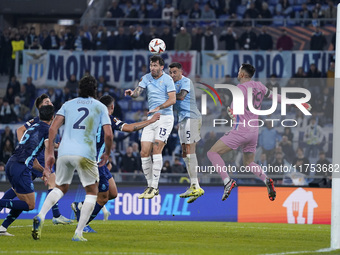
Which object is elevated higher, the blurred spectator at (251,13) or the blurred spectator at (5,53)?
the blurred spectator at (251,13)

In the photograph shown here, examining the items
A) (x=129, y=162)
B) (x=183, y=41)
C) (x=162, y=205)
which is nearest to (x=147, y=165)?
(x=162, y=205)

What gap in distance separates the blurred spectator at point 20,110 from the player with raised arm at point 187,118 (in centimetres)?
1036

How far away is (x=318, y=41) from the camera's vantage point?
26.2 metres

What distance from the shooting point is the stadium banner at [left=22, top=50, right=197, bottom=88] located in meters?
26.3

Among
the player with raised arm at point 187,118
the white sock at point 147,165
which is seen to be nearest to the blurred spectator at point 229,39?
the player with raised arm at point 187,118

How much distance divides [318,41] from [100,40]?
7528mm

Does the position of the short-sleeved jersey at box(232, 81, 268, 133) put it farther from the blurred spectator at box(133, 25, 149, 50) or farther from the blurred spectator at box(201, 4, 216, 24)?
the blurred spectator at box(201, 4, 216, 24)

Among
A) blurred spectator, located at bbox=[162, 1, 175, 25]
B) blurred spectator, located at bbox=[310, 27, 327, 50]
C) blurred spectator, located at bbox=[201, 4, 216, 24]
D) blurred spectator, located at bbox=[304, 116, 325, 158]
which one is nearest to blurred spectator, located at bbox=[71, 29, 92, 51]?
blurred spectator, located at bbox=[162, 1, 175, 25]

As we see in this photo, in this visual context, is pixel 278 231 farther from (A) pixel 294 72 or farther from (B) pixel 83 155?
(A) pixel 294 72

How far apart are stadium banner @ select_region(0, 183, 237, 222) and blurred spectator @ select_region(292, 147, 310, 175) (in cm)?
194

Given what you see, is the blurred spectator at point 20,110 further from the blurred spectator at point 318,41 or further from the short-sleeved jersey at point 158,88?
the short-sleeved jersey at point 158,88

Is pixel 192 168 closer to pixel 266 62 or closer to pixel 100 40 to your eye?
pixel 266 62

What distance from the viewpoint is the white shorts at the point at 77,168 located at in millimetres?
11531

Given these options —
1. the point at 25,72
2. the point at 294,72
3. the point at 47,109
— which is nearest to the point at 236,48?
the point at 294,72
